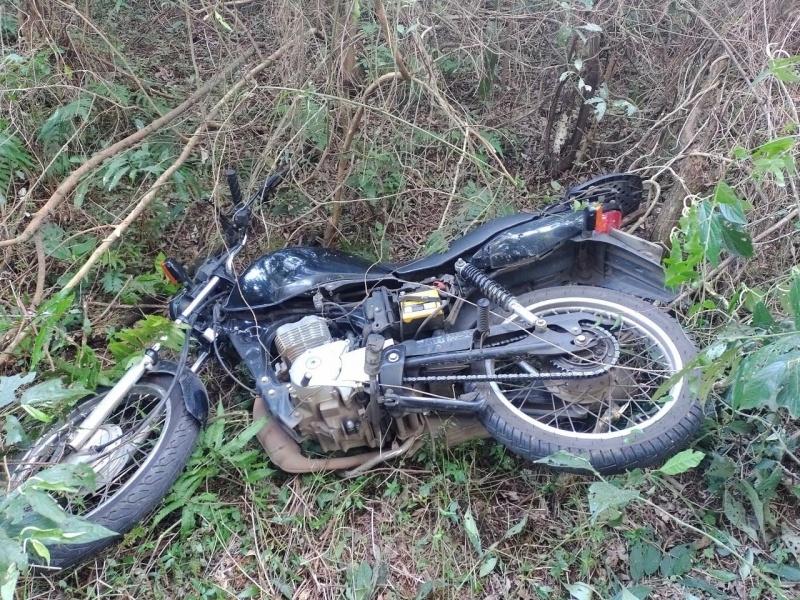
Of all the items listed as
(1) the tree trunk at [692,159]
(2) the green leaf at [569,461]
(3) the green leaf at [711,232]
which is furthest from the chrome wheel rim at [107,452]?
(1) the tree trunk at [692,159]

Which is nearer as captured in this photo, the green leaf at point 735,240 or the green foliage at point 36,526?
the green foliage at point 36,526

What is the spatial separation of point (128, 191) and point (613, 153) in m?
3.13

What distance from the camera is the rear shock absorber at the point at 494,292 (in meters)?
2.49

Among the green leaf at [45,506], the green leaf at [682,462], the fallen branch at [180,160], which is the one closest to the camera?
the green leaf at [45,506]

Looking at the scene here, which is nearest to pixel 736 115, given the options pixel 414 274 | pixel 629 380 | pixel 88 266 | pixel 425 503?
pixel 629 380

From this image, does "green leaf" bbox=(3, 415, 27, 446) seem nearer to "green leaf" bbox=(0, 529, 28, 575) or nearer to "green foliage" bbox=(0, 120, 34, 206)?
"green leaf" bbox=(0, 529, 28, 575)

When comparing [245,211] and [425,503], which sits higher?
[245,211]

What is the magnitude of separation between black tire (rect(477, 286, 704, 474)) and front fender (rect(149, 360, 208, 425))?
1222 mm

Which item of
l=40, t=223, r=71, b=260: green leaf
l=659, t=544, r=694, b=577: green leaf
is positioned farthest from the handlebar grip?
l=659, t=544, r=694, b=577: green leaf

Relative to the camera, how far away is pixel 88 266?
3.17 m

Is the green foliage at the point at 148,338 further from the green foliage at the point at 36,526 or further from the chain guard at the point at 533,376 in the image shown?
the chain guard at the point at 533,376

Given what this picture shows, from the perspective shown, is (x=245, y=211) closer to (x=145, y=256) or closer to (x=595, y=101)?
(x=145, y=256)

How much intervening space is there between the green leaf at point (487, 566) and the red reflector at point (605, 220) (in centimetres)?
143

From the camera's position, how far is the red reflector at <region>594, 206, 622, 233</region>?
2699 millimetres
